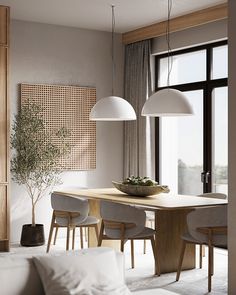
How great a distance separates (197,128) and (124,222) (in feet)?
8.38

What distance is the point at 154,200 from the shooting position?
19.6 feet

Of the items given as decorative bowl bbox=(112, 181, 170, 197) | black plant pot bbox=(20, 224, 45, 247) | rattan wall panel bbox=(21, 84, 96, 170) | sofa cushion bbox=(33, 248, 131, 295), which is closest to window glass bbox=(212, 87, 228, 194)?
decorative bowl bbox=(112, 181, 170, 197)

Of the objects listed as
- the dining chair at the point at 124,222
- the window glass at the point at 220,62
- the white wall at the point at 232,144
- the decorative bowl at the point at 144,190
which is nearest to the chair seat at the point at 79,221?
the decorative bowl at the point at 144,190

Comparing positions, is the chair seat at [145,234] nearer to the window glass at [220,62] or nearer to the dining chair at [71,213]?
the dining chair at [71,213]

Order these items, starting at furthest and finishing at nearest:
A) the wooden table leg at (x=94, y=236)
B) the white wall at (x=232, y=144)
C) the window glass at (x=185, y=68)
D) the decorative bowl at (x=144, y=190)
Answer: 1. the window glass at (x=185, y=68)
2. the wooden table leg at (x=94, y=236)
3. the decorative bowl at (x=144, y=190)
4. the white wall at (x=232, y=144)

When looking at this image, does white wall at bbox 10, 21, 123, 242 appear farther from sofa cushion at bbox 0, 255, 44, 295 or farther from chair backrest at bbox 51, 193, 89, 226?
sofa cushion at bbox 0, 255, 44, 295

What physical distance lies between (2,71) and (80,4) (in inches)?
47.6

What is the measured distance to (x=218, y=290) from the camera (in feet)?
17.3

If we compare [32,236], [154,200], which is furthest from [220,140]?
[32,236]

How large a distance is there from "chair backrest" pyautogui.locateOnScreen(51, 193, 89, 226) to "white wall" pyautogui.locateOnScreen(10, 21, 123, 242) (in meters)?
1.44

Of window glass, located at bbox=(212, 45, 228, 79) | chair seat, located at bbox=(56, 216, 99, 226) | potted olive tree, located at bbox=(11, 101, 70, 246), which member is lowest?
chair seat, located at bbox=(56, 216, 99, 226)

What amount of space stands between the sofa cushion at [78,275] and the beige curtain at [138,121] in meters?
5.12

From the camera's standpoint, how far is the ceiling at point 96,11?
6.88m

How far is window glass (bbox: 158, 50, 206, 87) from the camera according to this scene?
304 inches
